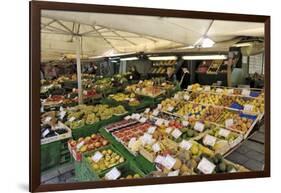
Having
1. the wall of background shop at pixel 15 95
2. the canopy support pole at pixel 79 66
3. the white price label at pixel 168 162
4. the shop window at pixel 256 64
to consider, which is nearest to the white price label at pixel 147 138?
the white price label at pixel 168 162

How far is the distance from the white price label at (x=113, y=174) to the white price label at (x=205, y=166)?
463 mm

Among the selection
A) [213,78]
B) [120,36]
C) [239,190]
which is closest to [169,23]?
[120,36]

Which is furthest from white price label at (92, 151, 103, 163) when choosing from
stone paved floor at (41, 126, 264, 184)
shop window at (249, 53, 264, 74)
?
shop window at (249, 53, 264, 74)

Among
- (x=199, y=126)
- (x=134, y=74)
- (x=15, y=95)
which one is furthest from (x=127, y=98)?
(x=15, y=95)

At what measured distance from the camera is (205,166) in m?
1.75

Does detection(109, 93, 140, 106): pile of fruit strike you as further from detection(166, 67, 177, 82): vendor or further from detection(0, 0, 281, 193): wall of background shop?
detection(0, 0, 281, 193): wall of background shop

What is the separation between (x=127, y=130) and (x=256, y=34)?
94 centimetres

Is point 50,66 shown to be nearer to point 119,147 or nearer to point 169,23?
point 119,147

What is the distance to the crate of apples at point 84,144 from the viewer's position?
5.24ft

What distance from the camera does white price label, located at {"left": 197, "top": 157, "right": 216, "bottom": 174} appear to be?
1.74 meters

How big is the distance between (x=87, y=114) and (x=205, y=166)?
0.73m

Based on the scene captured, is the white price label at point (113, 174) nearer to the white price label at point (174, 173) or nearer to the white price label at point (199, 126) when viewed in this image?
the white price label at point (174, 173)
